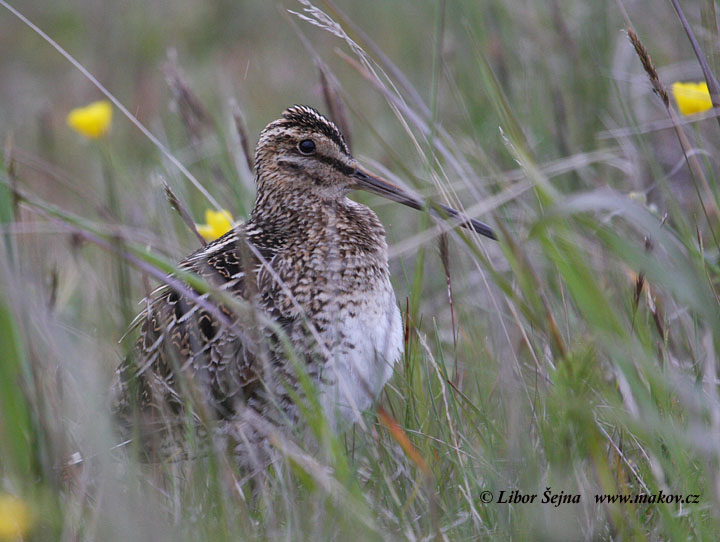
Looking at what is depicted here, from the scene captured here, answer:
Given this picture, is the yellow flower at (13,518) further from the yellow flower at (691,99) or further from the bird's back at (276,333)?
the yellow flower at (691,99)

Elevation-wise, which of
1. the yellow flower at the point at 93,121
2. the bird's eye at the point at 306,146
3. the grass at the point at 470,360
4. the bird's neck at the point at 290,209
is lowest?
the grass at the point at 470,360

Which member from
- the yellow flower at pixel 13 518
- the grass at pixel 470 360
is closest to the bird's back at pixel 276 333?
the grass at pixel 470 360

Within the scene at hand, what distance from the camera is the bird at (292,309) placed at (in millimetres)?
2807

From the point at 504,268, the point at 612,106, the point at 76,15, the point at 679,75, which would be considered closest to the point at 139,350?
the point at 504,268

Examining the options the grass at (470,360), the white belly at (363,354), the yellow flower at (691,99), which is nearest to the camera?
the grass at (470,360)

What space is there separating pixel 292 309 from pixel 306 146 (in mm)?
683

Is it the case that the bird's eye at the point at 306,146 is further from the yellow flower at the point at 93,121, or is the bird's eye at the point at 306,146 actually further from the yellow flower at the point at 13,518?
the yellow flower at the point at 13,518

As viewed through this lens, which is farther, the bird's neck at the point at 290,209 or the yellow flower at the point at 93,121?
the yellow flower at the point at 93,121

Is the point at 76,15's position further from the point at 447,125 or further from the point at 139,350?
the point at 139,350

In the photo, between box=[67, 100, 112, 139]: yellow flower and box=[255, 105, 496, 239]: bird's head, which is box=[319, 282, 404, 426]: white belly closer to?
box=[255, 105, 496, 239]: bird's head

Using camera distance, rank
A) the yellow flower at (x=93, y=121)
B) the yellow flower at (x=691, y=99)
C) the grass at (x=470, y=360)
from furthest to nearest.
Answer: the yellow flower at (x=93, y=121) < the yellow flower at (x=691, y=99) < the grass at (x=470, y=360)

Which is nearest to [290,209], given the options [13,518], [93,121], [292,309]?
[292,309]

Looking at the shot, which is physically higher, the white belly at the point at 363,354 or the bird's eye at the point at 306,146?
the bird's eye at the point at 306,146

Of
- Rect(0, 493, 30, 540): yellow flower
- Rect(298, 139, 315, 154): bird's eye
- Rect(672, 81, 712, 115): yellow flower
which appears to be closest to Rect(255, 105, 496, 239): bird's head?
Rect(298, 139, 315, 154): bird's eye
